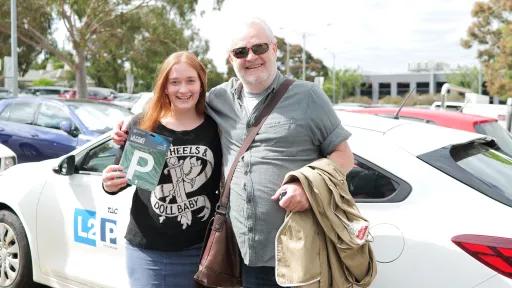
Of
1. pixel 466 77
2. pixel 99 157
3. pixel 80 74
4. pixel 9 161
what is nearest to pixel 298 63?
pixel 466 77

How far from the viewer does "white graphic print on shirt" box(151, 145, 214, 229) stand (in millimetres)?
2555

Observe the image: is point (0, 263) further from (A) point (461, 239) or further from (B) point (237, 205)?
(A) point (461, 239)

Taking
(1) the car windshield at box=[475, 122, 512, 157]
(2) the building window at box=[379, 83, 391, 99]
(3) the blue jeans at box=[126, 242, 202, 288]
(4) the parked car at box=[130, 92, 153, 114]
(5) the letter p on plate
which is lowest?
(2) the building window at box=[379, 83, 391, 99]

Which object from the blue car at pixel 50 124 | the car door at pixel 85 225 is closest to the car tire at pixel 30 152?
the blue car at pixel 50 124

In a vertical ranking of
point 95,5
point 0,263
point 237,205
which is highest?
point 95,5

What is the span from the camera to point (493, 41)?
33500 millimetres

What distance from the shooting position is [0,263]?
13.9ft

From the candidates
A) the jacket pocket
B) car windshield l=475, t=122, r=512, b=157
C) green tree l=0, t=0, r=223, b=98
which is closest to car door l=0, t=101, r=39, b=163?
car windshield l=475, t=122, r=512, b=157

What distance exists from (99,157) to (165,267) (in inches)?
58.1

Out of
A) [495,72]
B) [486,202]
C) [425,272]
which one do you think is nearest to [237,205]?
[425,272]

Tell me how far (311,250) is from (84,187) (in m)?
2.11

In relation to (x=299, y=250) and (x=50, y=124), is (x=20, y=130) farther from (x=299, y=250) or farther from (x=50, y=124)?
(x=299, y=250)

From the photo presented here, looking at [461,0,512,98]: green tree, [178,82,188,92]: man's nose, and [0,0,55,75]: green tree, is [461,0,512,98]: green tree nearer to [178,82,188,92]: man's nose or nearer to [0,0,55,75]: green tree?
[0,0,55,75]: green tree

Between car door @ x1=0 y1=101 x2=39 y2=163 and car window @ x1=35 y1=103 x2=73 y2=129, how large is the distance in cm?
20
